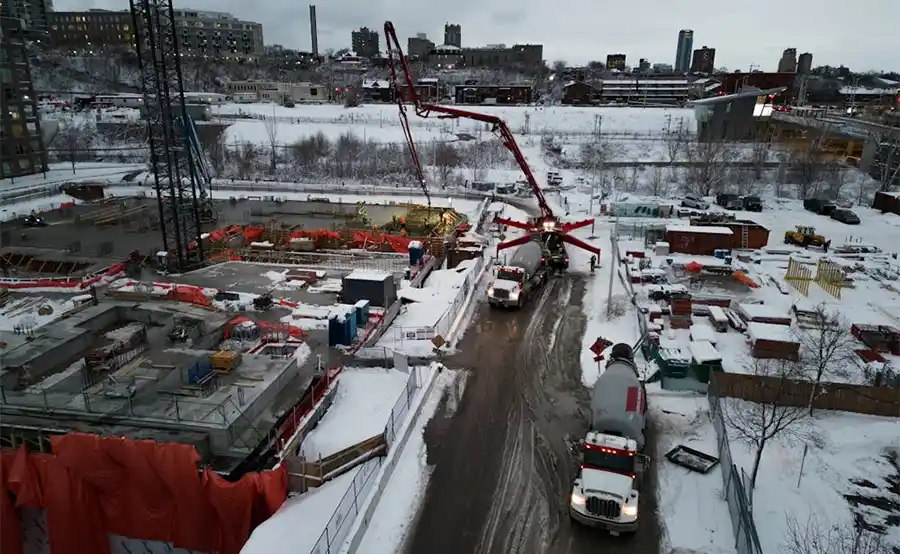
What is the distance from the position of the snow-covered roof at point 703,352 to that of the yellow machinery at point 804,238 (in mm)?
21219

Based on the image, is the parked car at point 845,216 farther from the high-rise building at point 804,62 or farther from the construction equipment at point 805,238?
the high-rise building at point 804,62

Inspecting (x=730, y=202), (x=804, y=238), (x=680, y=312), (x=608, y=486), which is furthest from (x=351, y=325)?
(x=730, y=202)

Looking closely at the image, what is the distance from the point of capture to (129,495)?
14.3m

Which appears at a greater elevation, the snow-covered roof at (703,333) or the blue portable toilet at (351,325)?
the blue portable toilet at (351,325)

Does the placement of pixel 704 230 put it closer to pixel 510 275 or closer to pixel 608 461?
pixel 510 275

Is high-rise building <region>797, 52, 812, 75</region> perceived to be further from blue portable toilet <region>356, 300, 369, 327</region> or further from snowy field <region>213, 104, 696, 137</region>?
blue portable toilet <region>356, 300, 369, 327</region>

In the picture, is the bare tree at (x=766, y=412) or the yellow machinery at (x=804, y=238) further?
the yellow machinery at (x=804, y=238)

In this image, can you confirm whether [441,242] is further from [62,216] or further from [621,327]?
[62,216]

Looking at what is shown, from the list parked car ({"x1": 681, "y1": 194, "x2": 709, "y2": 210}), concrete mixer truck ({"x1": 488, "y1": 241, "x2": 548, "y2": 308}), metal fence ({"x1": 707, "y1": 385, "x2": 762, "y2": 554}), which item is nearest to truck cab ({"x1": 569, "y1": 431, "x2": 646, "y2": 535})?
metal fence ({"x1": 707, "y1": 385, "x2": 762, "y2": 554})

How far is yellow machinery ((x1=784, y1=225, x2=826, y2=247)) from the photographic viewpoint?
37.6 meters

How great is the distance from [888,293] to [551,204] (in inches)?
1004

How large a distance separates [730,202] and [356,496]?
1754 inches

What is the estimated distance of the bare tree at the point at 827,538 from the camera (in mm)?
12651

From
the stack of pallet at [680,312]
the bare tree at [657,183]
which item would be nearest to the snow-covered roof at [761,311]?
the stack of pallet at [680,312]
